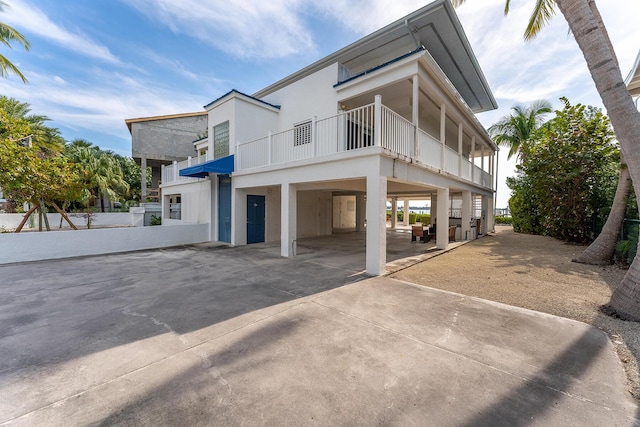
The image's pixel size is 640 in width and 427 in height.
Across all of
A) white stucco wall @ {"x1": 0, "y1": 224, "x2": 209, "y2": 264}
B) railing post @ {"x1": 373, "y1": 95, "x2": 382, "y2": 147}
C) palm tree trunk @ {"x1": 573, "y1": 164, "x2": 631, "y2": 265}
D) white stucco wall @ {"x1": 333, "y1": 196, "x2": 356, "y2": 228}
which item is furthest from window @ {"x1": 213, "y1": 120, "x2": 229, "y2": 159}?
palm tree trunk @ {"x1": 573, "y1": 164, "x2": 631, "y2": 265}

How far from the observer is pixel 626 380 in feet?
8.57

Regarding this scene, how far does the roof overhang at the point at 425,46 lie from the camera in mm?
8641

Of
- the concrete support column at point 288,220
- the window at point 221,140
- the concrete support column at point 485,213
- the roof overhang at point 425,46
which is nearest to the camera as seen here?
the roof overhang at point 425,46

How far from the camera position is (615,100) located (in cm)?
421

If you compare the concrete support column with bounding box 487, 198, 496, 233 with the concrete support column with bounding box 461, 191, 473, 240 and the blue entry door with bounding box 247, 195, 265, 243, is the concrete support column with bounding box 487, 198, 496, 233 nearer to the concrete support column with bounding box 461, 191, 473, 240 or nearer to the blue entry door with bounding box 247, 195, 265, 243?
the concrete support column with bounding box 461, 191, 473, 240

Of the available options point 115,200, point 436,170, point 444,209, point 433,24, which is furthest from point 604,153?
point 115,200

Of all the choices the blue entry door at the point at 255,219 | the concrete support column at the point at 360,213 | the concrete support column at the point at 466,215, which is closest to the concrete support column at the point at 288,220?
the blue entry door at the point at 255,219

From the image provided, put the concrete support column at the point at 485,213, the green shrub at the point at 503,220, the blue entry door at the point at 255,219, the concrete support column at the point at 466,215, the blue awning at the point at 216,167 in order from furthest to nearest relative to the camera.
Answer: the green shrub at the point at 503,220
the concrete support column at the point at 485,213
the concrete support column at the point at 466,215
the blue entry door at the point at 255,219
the blue awning at the point at 216,167

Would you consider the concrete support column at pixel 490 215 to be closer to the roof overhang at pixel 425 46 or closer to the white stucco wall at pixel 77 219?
the roof overhang at pixel 425 46

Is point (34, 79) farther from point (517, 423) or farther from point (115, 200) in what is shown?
point (517, 423)

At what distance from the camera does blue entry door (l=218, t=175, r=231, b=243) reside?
11922 mm

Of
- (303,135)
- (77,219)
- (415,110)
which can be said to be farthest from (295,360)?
(77,219)

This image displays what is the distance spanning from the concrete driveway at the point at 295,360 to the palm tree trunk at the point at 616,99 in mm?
1124

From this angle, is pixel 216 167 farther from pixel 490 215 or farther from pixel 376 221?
pixel 490 215
